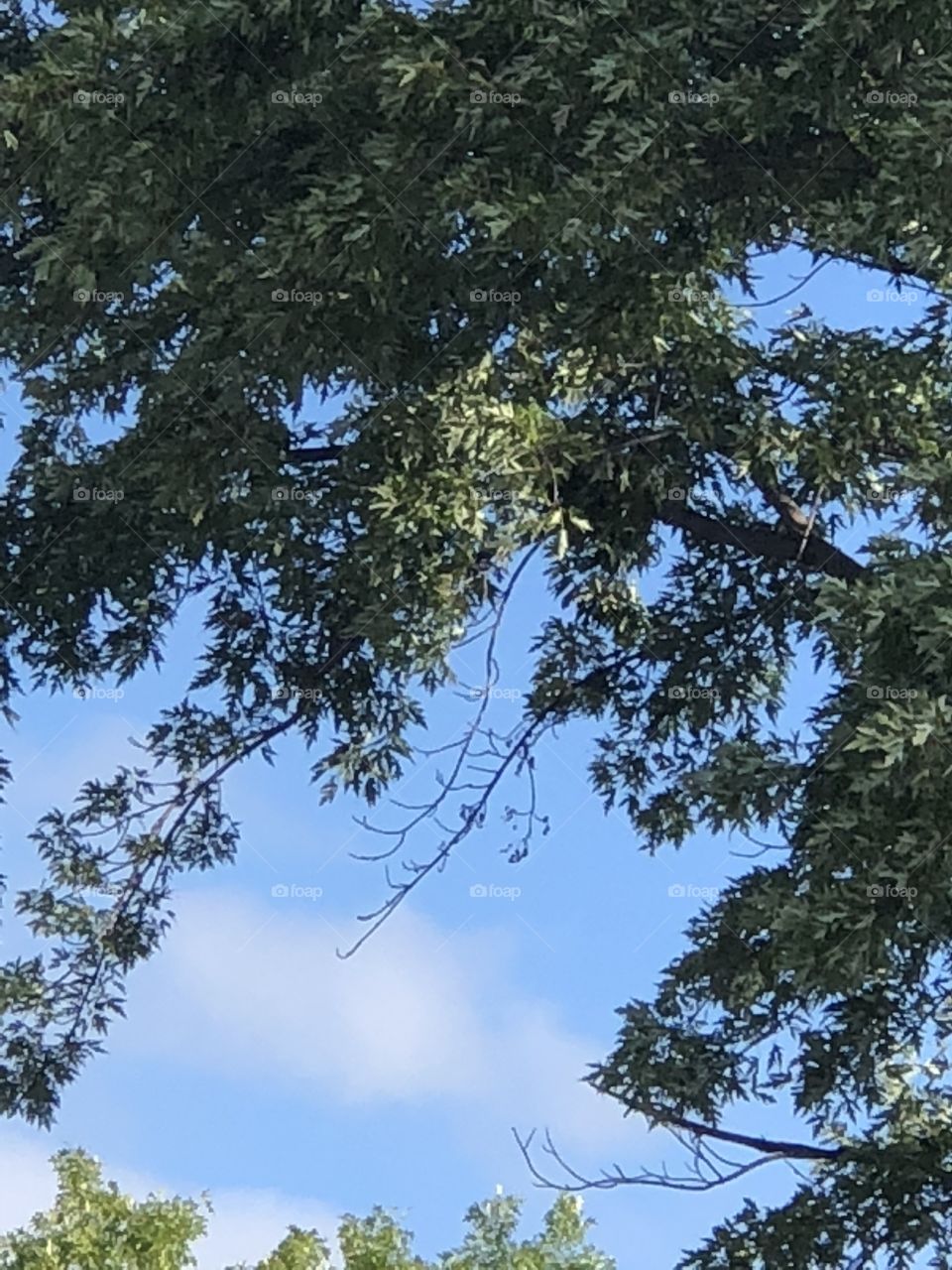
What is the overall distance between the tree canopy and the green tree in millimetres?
938

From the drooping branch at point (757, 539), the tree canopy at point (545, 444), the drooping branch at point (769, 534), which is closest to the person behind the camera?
the tree canopy at point (545, 444)

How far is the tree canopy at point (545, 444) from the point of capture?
840cm

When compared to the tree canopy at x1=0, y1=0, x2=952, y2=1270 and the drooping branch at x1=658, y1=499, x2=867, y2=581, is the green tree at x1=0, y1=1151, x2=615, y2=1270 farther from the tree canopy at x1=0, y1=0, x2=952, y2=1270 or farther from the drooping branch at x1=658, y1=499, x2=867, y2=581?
the drooping branch at x1=658, y1=499, x2=867, y2=581

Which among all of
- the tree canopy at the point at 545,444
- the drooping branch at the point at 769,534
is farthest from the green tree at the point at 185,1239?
the drooping branch at the point at 769,534

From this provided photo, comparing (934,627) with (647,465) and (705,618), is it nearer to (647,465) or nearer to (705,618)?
(647,465)

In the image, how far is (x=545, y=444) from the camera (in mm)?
10094

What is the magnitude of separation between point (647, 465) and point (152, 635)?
3997 millimetres

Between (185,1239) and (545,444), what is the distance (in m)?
5.14

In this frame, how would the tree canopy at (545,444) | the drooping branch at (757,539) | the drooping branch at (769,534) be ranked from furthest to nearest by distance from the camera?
1. the drooping branch at (757,539)
2. the drooping branch at (769,534)
3. the tree canopy at (545,444)

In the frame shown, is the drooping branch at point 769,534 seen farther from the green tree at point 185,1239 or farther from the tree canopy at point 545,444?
the green tree at point 185,1239

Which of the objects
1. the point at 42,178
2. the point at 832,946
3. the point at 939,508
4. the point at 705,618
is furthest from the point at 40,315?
the point at 832,946

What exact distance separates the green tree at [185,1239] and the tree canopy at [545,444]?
0.94 m

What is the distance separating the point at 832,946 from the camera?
7113 mm

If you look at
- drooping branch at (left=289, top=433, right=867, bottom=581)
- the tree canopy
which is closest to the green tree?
the tree canopy
